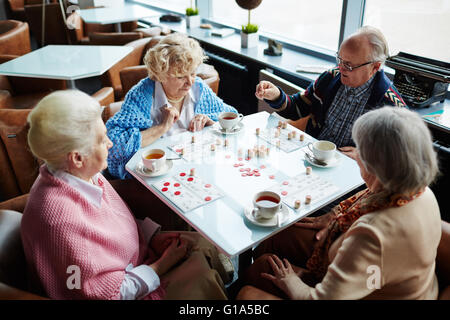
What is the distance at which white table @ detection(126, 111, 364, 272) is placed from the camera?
1379 mm

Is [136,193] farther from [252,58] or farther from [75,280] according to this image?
[252,58]

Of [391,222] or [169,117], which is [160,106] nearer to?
[169,117]

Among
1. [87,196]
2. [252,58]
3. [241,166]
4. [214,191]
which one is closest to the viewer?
[87,196]

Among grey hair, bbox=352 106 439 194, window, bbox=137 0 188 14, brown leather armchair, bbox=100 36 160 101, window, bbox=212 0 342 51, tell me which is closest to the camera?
grey hair, bbox=352 106 439 194

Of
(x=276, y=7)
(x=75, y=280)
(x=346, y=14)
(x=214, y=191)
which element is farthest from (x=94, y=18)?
(x=75, y=280)

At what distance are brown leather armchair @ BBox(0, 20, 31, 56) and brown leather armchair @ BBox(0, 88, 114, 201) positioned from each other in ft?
7.54

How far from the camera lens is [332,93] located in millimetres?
2258

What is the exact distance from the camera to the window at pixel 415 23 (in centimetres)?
272

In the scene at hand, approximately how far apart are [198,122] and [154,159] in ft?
1.61

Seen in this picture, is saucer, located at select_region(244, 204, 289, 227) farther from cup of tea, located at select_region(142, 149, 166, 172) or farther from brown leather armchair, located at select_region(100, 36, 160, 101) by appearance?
brown leather armchair, located at select_region(100, 36, 160, 101)

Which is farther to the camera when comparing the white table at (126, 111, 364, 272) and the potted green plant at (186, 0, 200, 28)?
the potted green plant at (186, 0, 200, 28)


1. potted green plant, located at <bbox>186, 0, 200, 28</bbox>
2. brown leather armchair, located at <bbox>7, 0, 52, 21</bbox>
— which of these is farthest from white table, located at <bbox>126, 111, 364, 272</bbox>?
brown leather armchair, located at <bbox>7, 0, 52, 21</bbox>

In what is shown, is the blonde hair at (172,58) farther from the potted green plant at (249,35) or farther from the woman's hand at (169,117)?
the potted green plant at (249,35)

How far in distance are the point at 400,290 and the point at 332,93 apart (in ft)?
4.40
